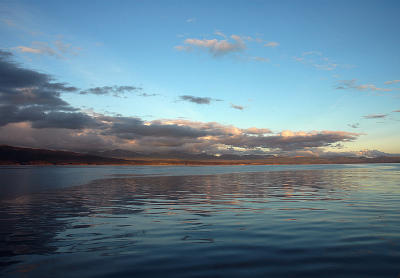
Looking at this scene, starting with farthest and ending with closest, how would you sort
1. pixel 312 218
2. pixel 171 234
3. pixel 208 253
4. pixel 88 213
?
1. pixel 88 213
2. pixel 312 218
3. pixel 171 234
4. pixel 208 253

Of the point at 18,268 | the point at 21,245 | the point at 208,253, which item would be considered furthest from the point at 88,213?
the point at 208,253

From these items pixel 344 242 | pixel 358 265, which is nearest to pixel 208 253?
pixel 358 265

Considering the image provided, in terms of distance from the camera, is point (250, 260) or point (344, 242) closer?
point (250, 260)

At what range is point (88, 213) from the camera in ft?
71.2

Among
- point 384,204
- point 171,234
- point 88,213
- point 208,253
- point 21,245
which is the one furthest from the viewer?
point 384,204

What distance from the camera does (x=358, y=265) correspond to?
31.9 ft

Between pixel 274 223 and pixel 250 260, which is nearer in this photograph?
pixel 250 260

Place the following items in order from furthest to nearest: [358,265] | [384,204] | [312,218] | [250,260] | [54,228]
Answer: [384,204], [312,218], [54,228], [250,260], [358,265]

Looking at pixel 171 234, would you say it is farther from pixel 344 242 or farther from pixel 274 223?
pixel 344 242

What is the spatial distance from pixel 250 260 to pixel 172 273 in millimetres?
3013

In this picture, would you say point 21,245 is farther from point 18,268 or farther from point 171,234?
point 171,234

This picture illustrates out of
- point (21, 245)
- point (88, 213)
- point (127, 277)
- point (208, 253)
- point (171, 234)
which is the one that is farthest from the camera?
point (88, 213)

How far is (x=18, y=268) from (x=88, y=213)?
12249 millimetres

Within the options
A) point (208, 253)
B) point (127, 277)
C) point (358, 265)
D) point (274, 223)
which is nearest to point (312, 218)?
point (274, 223)
